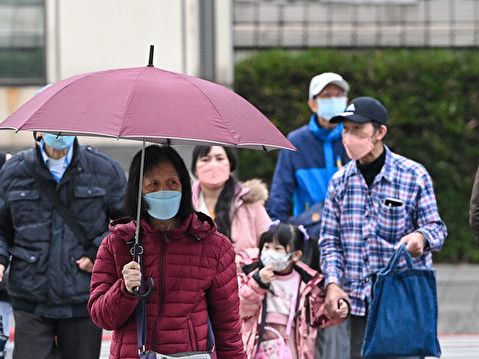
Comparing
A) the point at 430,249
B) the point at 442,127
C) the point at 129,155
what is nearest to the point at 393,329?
the point at 430,249

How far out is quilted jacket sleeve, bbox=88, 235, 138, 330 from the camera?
484 cm

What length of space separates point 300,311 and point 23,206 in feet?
5.27

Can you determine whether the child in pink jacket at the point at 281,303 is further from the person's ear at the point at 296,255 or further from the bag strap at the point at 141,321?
the bag strap at the point at 141,321

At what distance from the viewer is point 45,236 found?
6496 mm

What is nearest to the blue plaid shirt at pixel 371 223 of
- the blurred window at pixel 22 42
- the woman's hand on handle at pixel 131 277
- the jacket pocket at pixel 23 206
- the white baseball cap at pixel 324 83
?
the white baseball cap at pixel 324 83

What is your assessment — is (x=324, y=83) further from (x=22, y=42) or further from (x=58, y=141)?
(x=22, y=42)

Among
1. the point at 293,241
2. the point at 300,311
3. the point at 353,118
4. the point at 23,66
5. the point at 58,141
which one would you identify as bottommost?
the point at 300,311

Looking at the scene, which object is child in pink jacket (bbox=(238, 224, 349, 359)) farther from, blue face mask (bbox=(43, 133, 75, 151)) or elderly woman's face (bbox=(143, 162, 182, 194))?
elderly woman's face (bbox=(143, 162, 182, 194))

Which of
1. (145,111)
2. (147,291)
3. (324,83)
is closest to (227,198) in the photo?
(324,83)

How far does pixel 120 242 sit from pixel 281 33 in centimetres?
1051

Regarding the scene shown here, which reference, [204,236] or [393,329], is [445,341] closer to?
[393,329]

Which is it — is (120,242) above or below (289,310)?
above

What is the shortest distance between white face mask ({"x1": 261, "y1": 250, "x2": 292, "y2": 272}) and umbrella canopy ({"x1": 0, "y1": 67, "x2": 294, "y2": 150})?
198 centimetres

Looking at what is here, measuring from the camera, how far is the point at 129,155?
11.8 meters
